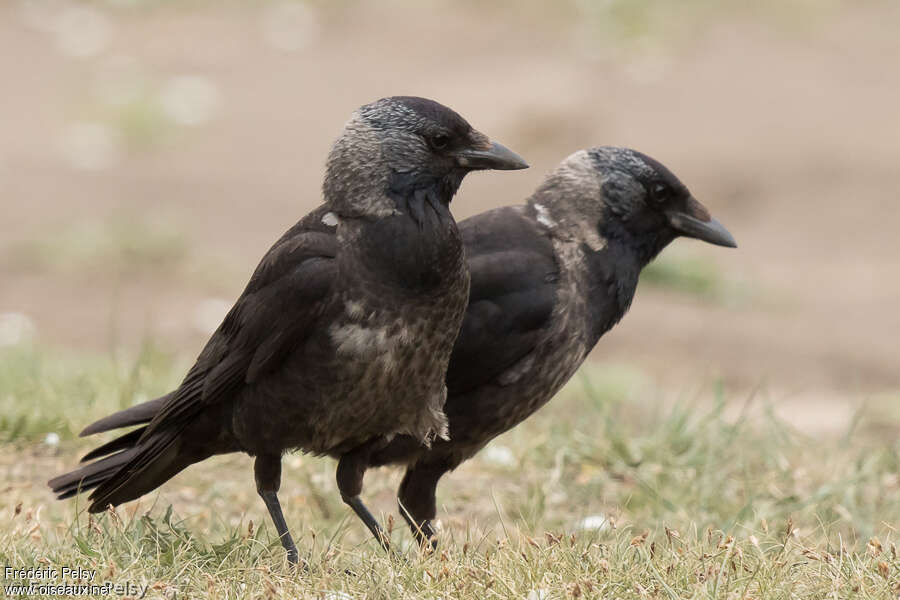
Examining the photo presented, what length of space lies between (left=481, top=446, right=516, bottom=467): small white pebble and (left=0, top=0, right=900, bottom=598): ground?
0.05 ft

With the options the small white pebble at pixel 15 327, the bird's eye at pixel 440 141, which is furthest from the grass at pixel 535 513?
the small white pebble at pixel 15 327

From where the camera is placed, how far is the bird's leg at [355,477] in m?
4.02

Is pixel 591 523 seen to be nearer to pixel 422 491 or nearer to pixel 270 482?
pixel 422 491

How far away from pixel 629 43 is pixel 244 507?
9.68 meters

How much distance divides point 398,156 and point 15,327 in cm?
470

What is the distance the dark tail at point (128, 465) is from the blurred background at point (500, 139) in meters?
2.71

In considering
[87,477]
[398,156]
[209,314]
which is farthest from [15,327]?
[398,156]

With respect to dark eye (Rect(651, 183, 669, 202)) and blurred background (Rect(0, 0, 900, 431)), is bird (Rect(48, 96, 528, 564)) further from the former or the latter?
blurred background (Rect(0, 0, 900, 431))

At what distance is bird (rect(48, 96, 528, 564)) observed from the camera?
12.0ft

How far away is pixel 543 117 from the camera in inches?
467

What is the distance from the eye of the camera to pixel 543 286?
4.33m

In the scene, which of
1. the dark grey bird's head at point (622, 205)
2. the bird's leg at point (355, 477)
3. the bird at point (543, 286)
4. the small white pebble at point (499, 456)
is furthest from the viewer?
the small white pebble at point (499, 456)

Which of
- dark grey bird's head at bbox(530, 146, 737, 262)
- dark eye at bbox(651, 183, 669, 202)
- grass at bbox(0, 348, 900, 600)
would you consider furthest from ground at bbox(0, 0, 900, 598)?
dark eye at bbox(651, 183, 669, 202)

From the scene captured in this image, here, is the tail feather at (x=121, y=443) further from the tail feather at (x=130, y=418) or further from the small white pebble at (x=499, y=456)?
the small white pebble at (x=499, y=456)
